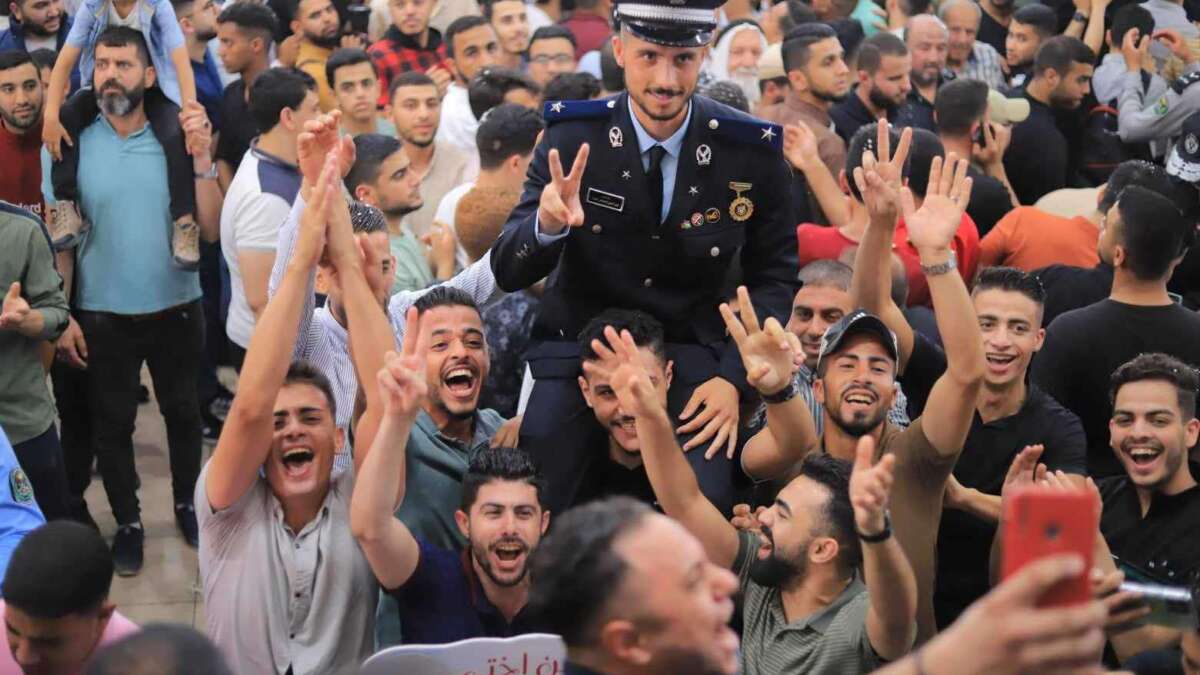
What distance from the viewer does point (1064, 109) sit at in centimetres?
886

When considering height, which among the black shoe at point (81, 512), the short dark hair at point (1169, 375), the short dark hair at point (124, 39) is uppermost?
the short dark hair at point (1169, 375)

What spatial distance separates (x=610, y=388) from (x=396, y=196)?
2.37 m

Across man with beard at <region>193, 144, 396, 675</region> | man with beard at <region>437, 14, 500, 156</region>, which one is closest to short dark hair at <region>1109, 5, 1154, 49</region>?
man with beard at <region>437, 14, 500, 156</region>

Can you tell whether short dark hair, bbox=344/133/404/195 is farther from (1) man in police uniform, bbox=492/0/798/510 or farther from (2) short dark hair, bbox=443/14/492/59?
(2) short dark hair, bbox=443/14/492/59

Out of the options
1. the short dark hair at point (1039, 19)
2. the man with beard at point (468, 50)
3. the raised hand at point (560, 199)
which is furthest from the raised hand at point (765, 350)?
the short dark hair at point (1039, 19)

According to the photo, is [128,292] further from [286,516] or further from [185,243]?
[286,516]

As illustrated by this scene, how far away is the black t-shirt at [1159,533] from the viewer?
4438 mm

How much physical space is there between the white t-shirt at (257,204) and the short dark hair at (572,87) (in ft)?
4.38

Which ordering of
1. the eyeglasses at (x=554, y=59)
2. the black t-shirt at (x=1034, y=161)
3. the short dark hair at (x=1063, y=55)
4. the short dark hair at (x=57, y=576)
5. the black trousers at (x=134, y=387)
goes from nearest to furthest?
the short dark hair at (x=57, y=576)
the black trousers at (x=134, y=387)
the black t-shirt at (x=1034, y=161)
the short dark hair at (x=1063, y=55)
the eyeglasses at (x=554, y=59)

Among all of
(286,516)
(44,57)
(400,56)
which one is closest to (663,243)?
(286,516)

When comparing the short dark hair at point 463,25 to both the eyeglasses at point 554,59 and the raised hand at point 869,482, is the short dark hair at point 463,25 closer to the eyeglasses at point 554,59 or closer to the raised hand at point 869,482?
the eyeglasses at point 554,59

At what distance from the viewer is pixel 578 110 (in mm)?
4719

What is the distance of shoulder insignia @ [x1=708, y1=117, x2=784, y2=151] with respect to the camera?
15.4 feet

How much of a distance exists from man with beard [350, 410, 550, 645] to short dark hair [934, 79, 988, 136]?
3768 millimetres
